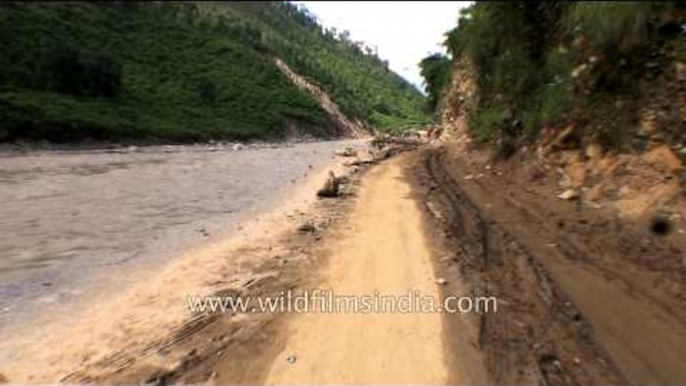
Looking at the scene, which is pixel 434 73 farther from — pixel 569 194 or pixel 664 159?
pixel 664 159

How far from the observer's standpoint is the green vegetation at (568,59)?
13.5 meters

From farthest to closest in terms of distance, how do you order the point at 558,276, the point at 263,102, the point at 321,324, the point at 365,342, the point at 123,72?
the point at 263,102 → the point at 123,72 → the point at 558,276 → the point at 321,324 → the point at 365,342

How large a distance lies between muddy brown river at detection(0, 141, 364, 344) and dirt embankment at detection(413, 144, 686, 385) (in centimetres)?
557

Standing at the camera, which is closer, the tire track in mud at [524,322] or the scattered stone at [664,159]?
the tire track in mud at [524,322]

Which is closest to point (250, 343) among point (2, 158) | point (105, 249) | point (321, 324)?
point (321, 324)

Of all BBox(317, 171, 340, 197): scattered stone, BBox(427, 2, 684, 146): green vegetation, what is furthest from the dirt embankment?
BBox(317, 171, 340, 197): scattered stone

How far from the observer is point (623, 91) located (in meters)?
14.1

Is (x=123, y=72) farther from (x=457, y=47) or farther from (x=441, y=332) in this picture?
(x=441, y=332)

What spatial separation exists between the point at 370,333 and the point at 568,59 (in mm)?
12330

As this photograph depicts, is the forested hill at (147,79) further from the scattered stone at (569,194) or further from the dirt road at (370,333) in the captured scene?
the scattered stone at (569,194)

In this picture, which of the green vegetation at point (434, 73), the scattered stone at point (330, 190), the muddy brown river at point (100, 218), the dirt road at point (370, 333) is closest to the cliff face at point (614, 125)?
the dirt road at point (370, 333)

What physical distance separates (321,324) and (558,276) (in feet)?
13.1

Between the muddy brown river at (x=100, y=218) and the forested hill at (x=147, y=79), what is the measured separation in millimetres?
15407

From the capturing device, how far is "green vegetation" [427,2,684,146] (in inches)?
531
